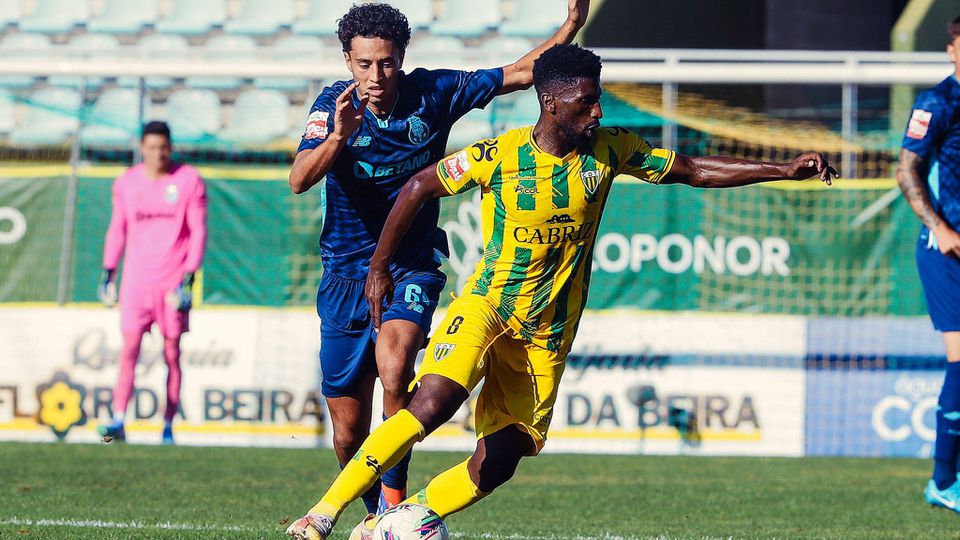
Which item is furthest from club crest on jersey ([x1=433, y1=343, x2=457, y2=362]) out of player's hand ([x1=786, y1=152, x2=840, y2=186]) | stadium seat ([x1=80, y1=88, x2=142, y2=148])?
stadium seat ([x1=80, y1=88, x2=142, y2=148])

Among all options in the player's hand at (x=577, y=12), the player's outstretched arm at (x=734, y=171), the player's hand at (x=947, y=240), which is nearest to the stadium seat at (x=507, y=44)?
the player's hand at (x=947, y=240)

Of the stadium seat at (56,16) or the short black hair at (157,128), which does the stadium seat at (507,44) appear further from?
the stadium seat at (56,16)

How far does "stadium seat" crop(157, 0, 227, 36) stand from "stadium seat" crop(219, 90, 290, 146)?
6.36 feet

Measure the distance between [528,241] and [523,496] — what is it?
358cm

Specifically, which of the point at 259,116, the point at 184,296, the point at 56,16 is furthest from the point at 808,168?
the point at 56,16

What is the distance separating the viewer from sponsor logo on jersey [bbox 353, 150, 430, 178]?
6348 millimetres

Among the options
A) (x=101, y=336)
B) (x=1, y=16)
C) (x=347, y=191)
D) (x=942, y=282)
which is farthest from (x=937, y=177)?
(x=1, y=16)

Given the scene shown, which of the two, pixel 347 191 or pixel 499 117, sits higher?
pixel 499 117

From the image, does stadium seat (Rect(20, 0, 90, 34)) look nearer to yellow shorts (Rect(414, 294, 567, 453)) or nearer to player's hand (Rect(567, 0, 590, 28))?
player's hand (Rect(567, 0, 590, 28))

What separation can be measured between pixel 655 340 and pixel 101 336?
16.3 ft

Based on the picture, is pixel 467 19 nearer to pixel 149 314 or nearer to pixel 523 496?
pixel 149 314

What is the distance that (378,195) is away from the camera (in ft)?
21.1

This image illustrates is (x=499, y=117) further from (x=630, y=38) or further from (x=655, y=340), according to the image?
(x=630, y=38)

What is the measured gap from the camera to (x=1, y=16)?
17.9 meters
